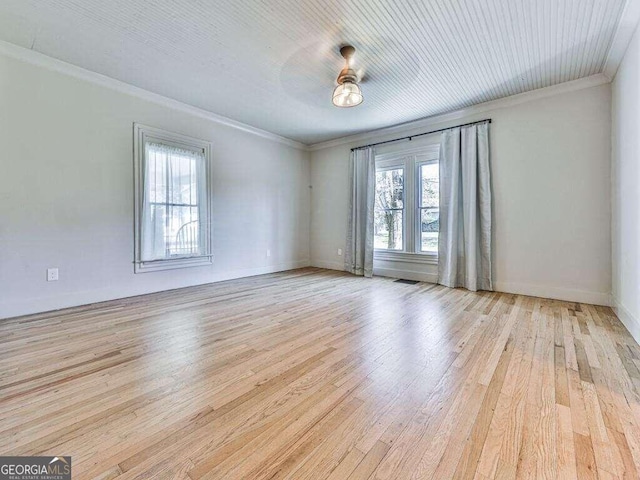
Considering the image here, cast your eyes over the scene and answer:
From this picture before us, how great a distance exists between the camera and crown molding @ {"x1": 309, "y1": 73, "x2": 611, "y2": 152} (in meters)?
3.34

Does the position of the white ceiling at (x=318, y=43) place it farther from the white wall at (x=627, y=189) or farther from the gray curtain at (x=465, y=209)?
the gray curtain at (x=465, y=209)

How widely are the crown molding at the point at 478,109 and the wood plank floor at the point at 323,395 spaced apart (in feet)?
8.70

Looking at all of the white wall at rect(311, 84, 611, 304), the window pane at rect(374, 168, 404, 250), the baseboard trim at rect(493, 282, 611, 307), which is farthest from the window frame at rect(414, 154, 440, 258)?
the baseboard trim at rect(493, 282, 611, 307)

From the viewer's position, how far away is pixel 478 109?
4082mm

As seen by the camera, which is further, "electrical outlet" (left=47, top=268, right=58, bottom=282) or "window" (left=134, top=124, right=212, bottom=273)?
"window" (left=134, top=124, right=212, bottom=273)

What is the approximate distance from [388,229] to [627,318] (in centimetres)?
314

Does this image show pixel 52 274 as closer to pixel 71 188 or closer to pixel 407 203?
pixel 71 188

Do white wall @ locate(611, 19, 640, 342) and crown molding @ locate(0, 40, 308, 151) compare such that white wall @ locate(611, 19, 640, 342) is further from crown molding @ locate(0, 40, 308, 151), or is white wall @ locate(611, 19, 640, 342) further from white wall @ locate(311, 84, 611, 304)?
crown molding @ locate(0, 40, 308, 151)

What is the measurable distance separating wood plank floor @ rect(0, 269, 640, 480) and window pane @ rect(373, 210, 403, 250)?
2276mm

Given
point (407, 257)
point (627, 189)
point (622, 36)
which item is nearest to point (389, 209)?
point (407, 257)

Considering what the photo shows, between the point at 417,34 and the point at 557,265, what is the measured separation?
3.14m

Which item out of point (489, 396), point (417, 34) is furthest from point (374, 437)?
point (417, 34)

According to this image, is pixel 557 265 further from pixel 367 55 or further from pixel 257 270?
pixel 257 270

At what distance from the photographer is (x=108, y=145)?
3418mm
